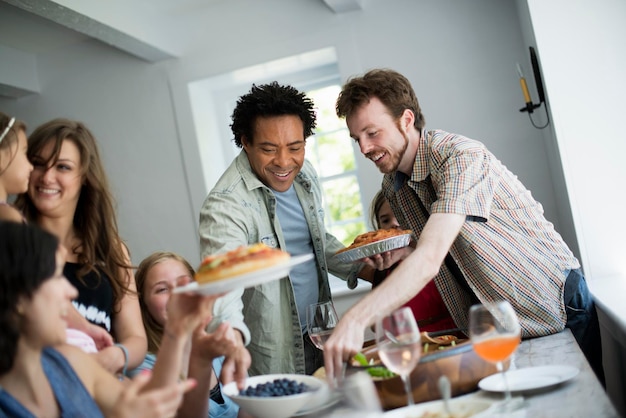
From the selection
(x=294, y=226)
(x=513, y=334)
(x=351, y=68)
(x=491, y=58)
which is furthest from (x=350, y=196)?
(x=513, y=334)

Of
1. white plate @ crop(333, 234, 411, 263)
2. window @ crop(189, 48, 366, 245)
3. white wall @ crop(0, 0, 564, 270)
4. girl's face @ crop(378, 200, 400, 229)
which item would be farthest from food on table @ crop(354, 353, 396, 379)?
→ window @ crop(189, 48, 366, 245)

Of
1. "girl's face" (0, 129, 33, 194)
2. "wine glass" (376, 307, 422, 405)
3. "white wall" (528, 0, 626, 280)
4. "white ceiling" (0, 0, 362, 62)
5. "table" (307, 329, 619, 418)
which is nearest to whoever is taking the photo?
"table" (307, 329, 619, 418)

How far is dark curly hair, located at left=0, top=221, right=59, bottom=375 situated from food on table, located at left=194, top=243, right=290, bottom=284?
287mm

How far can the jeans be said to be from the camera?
211 centimetres

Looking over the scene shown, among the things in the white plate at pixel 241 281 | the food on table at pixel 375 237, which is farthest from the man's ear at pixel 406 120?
the white plate at pixel 241 281

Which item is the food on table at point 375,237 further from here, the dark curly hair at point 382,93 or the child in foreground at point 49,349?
the child in foreground at point 49,349

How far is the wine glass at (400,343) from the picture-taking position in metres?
1.34

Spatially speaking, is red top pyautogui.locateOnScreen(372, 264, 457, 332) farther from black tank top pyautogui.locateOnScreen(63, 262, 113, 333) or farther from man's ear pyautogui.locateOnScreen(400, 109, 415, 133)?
black tank top pyautogui.locateOnScreen(63, 262, 113, 333)

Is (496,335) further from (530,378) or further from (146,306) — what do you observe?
(146,306)

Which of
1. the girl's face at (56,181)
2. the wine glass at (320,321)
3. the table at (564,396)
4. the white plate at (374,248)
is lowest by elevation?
the table at (564,396)

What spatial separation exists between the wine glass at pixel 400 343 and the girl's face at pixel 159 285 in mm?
1346

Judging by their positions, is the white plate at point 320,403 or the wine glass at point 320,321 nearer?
the white plate at point 320,403

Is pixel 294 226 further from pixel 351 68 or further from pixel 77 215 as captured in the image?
pixel 351 68

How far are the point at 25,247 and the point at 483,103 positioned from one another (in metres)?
3.09
